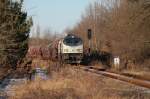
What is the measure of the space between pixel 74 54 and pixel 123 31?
38.1ft

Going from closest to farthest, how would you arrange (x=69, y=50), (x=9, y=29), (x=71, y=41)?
(x=9, y=29)
(x=69, y=50)
(x=71, y=41)

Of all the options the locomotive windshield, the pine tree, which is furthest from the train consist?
the pine tree

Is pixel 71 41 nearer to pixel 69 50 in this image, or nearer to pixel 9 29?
pixel 69 50

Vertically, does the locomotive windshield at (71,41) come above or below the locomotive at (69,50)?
above

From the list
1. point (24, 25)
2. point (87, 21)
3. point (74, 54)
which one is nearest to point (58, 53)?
point (74, 54)

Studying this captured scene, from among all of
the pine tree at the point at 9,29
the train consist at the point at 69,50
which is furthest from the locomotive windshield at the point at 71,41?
the pine tree at the point at 9,29

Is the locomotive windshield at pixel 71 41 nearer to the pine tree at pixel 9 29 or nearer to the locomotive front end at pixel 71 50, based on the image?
the locomotive front end at pixel 71 50

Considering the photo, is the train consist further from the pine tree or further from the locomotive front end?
the pine tree

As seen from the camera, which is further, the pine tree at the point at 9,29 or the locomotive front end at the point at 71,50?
the locomotive front end at the point at 71,50

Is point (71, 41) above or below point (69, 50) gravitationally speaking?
above

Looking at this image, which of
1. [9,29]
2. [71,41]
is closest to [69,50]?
[71,41]

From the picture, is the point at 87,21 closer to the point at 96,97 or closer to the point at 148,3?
the point at 148,3

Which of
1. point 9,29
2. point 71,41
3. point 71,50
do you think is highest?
point 71,41

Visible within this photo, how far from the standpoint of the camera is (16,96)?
18438 mm
